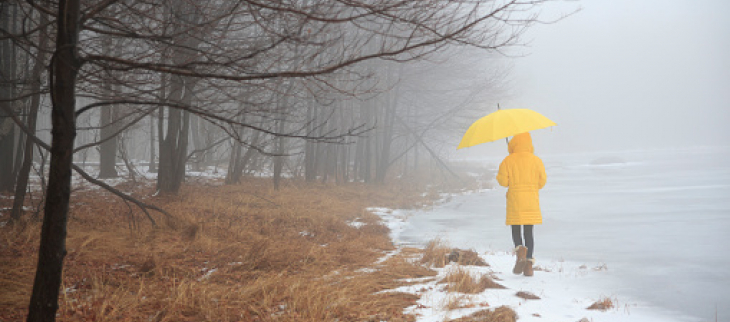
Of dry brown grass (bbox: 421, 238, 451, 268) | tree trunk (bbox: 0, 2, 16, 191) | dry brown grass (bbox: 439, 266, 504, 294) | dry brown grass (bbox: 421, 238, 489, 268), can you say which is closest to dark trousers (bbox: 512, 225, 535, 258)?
dry brown grass (bbox: 421, 238, 489, 268)

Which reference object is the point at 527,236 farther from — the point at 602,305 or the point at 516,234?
the point at 602,305

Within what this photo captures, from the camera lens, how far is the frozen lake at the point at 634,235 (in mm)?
5805

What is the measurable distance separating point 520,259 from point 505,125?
5.26ft

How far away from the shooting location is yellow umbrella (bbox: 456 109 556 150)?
5.46m

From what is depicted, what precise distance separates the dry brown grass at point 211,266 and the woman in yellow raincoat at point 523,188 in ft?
4.01

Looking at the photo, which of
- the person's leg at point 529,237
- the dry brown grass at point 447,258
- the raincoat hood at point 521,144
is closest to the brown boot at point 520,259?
the person's leg at point 529,237

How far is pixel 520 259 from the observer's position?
5707 millimetres

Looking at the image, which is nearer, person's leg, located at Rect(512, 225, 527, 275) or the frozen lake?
person's leg, located at Rect(512, 225, 527, 275)

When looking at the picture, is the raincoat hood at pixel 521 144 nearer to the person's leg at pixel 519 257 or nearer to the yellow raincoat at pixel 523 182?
the yellow raincoat at pixel 523 182

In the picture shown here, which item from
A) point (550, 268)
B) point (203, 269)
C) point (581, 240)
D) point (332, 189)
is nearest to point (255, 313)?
point (203, 269)

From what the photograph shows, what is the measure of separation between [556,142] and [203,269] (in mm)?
105361

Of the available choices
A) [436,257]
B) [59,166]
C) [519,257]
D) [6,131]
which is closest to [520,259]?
[519,257]

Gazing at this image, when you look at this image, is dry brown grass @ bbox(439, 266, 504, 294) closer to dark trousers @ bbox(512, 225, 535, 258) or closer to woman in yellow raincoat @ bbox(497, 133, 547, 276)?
woman in yellow raincoat @ bbox(497, 133, 547, 276)

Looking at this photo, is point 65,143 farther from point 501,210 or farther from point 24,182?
point 501,210
